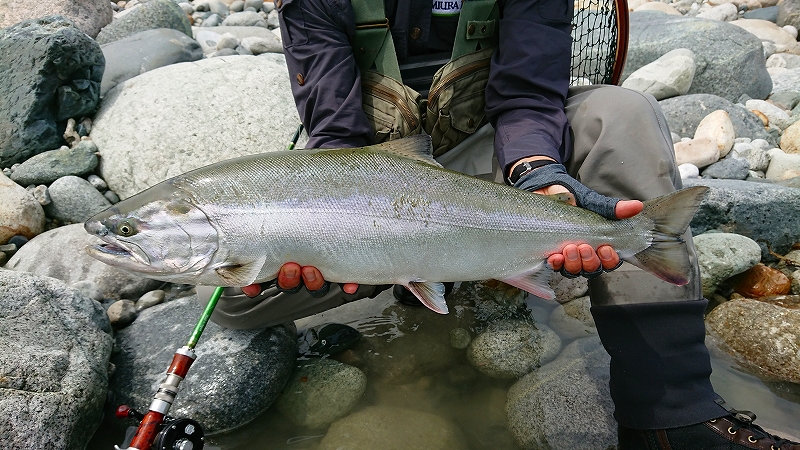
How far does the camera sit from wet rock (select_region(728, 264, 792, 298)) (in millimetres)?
4148

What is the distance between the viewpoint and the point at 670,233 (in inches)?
94.2

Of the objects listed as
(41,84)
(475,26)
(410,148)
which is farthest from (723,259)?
(41,84)

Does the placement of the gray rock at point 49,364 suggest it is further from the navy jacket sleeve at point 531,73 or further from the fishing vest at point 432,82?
the navy jacket sleeve at point 531,73

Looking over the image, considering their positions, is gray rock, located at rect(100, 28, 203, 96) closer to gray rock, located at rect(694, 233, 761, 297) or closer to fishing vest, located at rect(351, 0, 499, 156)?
fishing vest, located at rect(351, 0, 499, 156)

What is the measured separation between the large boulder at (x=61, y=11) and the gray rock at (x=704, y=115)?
943 cm

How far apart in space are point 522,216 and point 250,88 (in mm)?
4378

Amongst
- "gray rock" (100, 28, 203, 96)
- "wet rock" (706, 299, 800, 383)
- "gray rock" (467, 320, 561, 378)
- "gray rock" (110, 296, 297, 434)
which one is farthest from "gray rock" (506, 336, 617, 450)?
"gray rock" (100, 28, 203, 96)

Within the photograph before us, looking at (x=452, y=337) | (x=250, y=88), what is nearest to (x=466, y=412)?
(x=452, y=337)

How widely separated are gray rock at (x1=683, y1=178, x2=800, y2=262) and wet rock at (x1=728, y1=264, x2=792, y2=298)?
0.99 feet

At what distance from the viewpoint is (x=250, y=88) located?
19.5ft

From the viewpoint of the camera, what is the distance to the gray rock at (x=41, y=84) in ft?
17.9

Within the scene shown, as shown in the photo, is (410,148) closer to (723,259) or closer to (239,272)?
(239,272)

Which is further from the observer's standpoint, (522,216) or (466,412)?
(466,412)

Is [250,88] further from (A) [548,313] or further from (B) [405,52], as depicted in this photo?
(A) [548,313]
